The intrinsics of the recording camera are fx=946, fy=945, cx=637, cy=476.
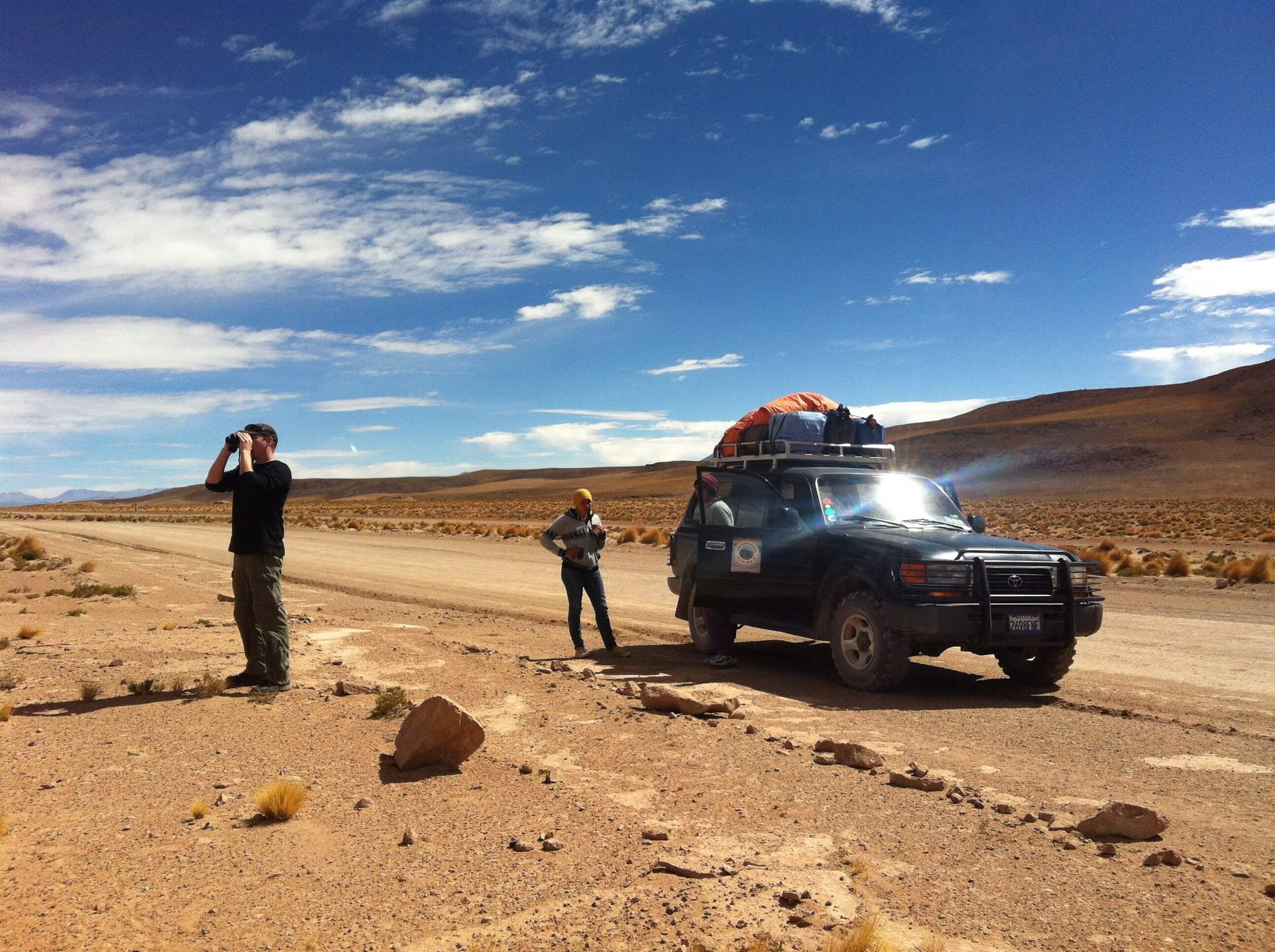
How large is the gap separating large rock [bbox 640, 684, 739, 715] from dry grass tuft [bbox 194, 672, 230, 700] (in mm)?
3549

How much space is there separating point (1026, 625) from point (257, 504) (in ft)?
21.6

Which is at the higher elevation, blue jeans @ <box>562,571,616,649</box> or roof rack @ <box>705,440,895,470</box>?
roof rack @ <box>705,440,895,470</box>

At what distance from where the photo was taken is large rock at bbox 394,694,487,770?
225 inches

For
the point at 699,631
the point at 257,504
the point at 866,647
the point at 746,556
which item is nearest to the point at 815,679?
the point at 866,647

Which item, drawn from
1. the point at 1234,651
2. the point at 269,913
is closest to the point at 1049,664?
the point at 1234,651

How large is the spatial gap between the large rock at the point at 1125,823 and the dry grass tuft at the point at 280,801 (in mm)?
4004

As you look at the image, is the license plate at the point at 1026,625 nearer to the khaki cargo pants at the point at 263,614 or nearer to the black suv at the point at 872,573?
the black suv at the point at 872,573

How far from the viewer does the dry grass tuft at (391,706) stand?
7125 mm

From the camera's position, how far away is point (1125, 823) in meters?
4.62

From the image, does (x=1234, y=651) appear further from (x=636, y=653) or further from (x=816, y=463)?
(x=636, y=653)

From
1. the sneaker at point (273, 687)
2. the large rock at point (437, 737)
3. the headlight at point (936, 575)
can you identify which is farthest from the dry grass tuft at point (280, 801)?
the headlight at point (936, 575)

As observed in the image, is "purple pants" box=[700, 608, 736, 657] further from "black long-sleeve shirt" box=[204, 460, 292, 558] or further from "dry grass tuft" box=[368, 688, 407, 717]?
"black long-sleeve shirt" box=[204, 460, 292, 558]

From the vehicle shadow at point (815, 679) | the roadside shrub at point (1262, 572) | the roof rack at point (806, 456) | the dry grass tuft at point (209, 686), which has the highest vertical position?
the roof rack at point (806, 456)

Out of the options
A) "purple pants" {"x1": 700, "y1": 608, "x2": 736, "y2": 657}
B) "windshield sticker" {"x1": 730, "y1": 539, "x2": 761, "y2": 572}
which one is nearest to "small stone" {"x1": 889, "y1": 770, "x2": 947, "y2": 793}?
"windshield sticker" {"x1": 730, "y1": 539, "x2": 761, "y2": 572}
